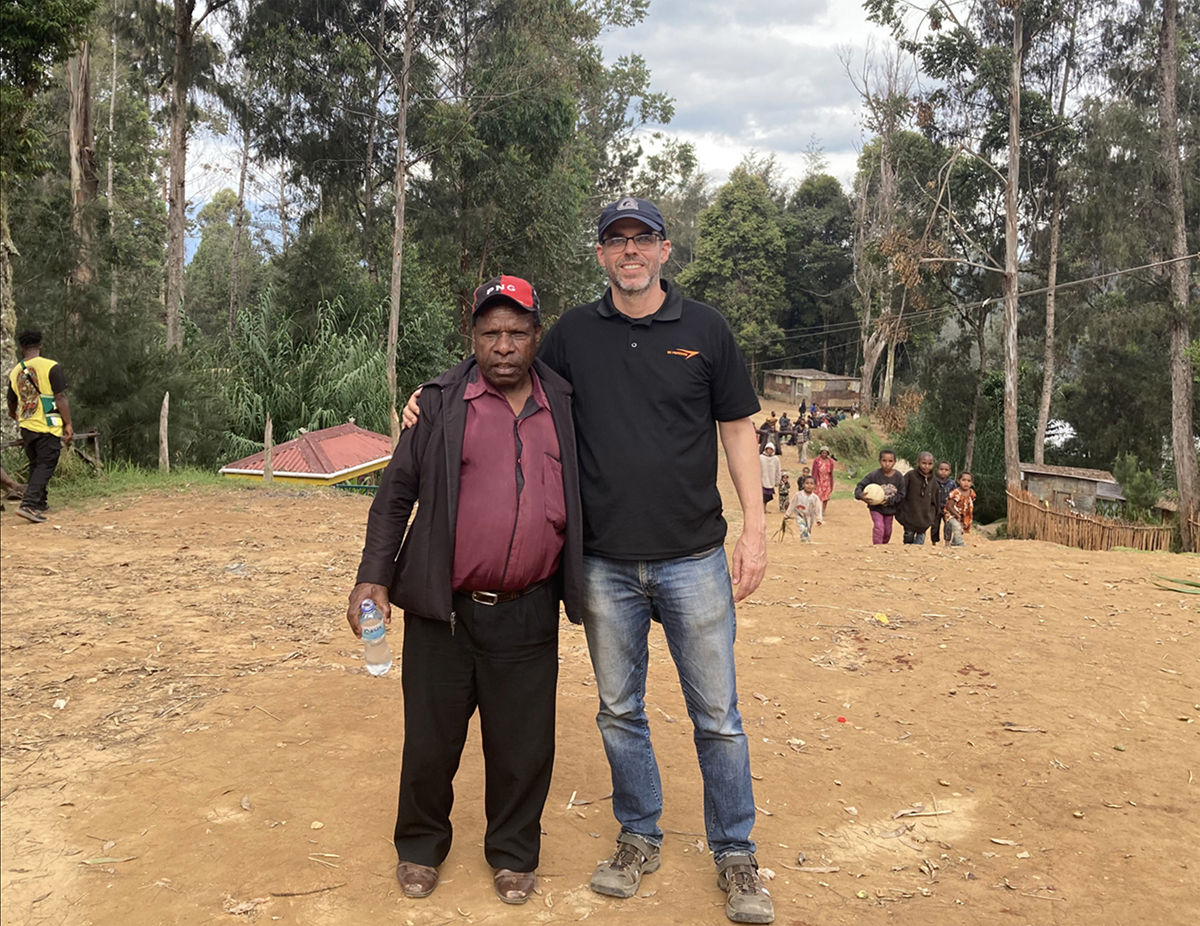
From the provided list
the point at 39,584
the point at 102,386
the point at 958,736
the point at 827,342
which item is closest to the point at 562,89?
the point at 102,386

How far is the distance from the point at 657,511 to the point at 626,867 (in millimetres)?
1148

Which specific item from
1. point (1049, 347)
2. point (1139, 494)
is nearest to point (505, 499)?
point (1139, 494)

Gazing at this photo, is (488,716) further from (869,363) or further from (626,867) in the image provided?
(869,363)

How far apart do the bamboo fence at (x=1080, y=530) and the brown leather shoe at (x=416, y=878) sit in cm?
1218

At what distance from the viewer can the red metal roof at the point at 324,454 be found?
13859 millimetres

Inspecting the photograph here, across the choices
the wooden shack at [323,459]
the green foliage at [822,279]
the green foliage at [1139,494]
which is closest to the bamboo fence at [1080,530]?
the green foliage at [1139,494]

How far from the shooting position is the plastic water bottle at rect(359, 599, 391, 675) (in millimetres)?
2893

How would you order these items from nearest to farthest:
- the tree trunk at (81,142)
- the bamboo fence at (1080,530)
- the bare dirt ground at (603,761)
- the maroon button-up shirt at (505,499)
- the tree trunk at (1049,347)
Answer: the maroon button-up shirt at (505,499)
the bare dirt ground at (603,761)
the bamboo fence at (1080,530)
the tree trunk at (81,142)
the tree trunk at (1049,347)

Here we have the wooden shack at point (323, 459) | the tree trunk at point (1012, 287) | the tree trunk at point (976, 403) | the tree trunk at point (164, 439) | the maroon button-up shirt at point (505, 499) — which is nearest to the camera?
the maroon button-up shirt at point (505, 499)

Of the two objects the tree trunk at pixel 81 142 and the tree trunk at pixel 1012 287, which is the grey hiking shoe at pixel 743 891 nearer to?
the tree trunk at pixel 81 142

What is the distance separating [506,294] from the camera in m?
2.81

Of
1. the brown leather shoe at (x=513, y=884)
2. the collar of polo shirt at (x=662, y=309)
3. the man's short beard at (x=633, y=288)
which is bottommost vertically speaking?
the brown leather shoe at (x=513, y=884)

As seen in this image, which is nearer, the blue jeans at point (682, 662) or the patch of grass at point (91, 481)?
the blue jeans at point (682, 662)

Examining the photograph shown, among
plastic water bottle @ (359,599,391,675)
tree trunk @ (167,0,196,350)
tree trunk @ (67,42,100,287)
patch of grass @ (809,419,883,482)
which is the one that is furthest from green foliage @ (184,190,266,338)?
plastic water bottle @ (359,599,391,675)
